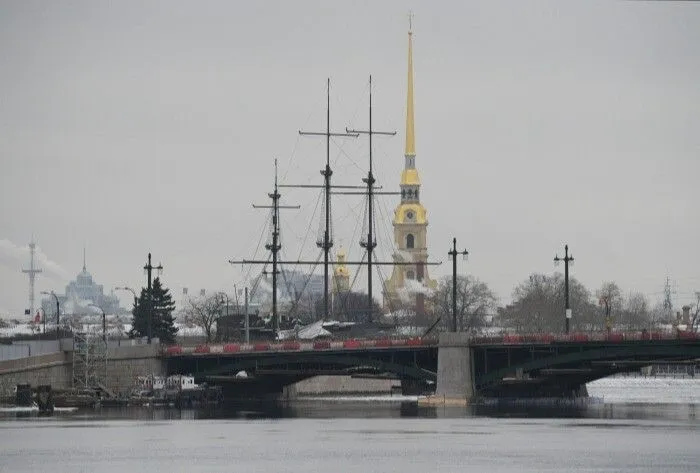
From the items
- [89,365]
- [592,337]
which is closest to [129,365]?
[89,365]

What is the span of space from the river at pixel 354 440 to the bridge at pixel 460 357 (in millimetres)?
3445

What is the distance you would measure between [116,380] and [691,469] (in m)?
72.2

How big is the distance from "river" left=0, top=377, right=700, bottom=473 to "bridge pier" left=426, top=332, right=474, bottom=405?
2388 millimetres

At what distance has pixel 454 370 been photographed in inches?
6265

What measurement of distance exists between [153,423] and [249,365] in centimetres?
3240

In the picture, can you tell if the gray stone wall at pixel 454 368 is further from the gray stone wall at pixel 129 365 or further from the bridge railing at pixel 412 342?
the gray stone wall at pixel 129 365

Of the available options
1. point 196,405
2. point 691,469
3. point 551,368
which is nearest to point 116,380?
point 196,405

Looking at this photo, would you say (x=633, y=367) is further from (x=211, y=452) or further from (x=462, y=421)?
(x=211, y=452)

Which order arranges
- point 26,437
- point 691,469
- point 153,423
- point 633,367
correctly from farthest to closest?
point 633,367 < point 153,423 < point 26,437 < point 691,469

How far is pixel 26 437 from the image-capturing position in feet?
385

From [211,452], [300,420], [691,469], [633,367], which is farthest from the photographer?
[633,367]

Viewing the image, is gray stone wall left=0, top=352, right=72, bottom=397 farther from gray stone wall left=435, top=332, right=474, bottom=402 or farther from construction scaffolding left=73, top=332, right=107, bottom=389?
gray stone wall left=435, top=332, right=474, bottom=402

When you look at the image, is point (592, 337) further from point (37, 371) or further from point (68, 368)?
point (37, 371)

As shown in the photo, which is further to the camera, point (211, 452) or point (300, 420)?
point (300, 420)
